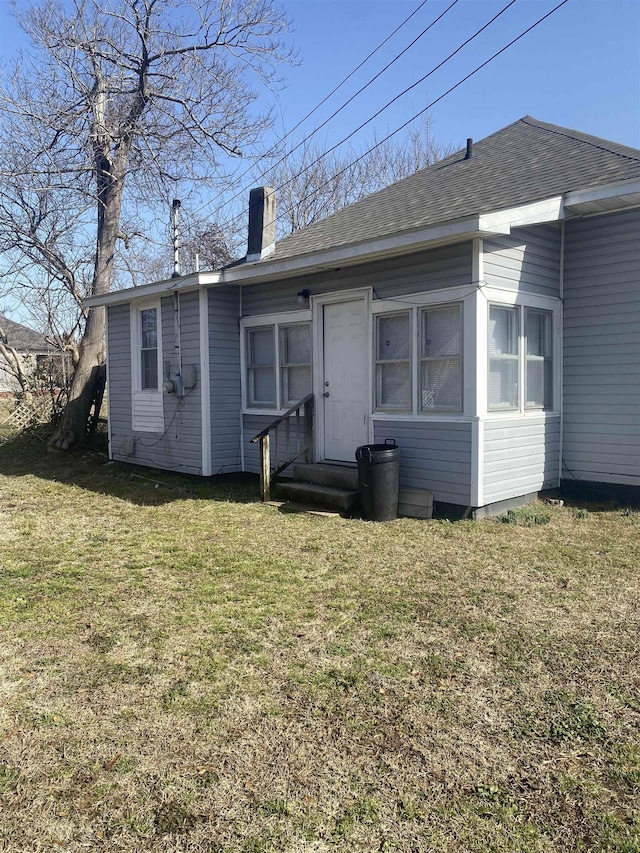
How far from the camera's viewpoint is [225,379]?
9.50 m

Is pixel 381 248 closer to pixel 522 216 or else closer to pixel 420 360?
pixel 420 360

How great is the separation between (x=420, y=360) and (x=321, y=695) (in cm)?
465

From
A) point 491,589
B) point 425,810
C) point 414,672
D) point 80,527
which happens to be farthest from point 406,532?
point 425,810

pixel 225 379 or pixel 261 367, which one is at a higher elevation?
pixel 261 367

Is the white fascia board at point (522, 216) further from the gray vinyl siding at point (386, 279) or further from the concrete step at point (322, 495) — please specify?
the concrete step at point (322, 495)

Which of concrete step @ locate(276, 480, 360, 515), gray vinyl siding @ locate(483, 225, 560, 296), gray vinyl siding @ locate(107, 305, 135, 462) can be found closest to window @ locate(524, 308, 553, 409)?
gray vinyl siding @ locate(483, 225, 560, 296)

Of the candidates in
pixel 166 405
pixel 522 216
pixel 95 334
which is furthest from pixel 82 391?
pixel 522 216

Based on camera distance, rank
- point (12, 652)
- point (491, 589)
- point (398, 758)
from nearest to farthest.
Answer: point (398, 758), point (12, 652), point (491, 589)

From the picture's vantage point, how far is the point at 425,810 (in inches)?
90.3

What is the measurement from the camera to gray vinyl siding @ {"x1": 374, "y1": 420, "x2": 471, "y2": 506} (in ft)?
21.9

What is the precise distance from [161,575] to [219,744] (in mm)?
2501

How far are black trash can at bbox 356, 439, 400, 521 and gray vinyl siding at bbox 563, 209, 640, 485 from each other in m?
2.52

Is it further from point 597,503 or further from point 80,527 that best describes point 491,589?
point 80,527

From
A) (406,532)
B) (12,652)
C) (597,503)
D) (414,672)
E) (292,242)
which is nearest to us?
(414,672)
